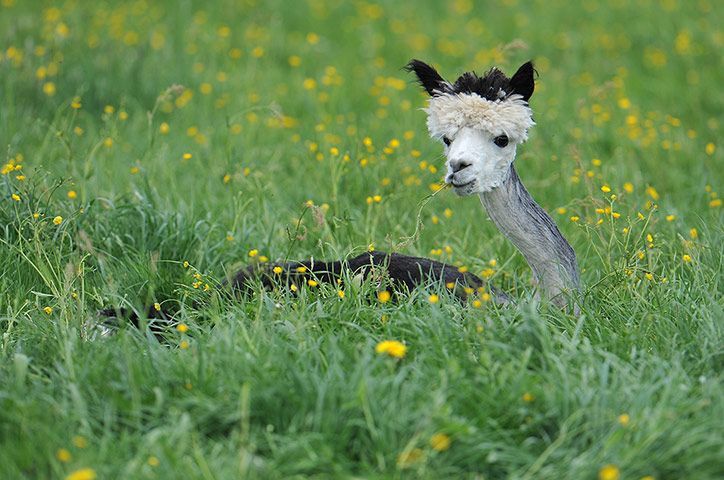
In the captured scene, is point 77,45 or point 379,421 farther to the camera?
point 77,45

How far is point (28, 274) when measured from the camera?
3.97 m

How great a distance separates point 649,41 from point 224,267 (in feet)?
21.1

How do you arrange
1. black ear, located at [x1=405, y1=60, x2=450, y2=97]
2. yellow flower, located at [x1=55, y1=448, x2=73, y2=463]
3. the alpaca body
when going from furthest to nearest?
the alpaca body < black ear, located at [x1=405, y1=60, x2=450, y2=97] < yellow flower, located at [x1=55, y1=448, x2=73, y2=463]

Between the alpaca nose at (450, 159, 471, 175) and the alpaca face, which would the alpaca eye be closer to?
the alpaca face

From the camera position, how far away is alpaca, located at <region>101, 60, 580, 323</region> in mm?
3184

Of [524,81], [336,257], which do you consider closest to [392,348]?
[524,81]

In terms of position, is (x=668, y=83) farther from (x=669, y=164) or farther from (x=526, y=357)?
(x=526, y=357)

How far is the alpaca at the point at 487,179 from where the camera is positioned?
318cm

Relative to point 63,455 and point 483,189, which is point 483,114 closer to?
point 483,189

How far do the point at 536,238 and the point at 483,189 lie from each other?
0.39 m

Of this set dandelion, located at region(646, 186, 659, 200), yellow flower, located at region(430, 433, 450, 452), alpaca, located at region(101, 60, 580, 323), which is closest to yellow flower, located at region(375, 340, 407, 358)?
yellow flower, located at region(430, 433, 450, 452)

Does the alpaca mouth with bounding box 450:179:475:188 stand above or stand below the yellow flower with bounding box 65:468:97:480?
above

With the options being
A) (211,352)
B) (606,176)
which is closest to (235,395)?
(211,352)

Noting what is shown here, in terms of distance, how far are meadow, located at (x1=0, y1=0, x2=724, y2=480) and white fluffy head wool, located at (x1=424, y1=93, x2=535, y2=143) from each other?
45 cm
